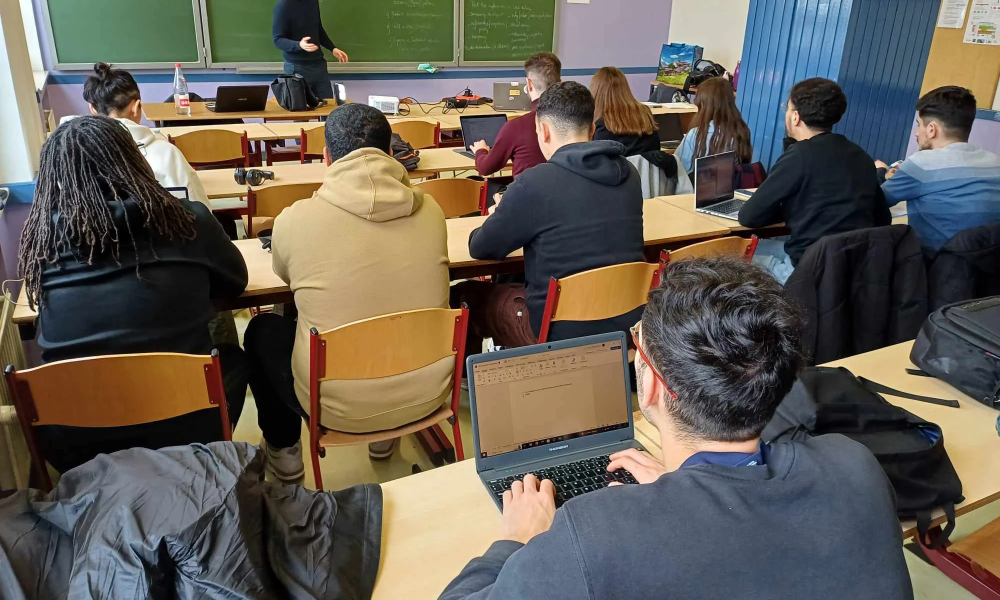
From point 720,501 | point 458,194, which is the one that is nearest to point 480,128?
point 458,194

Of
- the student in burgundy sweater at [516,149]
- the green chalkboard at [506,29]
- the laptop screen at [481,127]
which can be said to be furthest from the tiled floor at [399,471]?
the green chalkboard at [506,29]

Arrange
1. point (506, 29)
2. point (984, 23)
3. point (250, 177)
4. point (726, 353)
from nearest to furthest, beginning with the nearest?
point (726, 353)
point (250, 177)
point (984, 23)
point (506, 29)

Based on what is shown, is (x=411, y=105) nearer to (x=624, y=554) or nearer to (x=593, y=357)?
(x=593, y=357)

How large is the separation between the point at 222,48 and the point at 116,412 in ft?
17.9

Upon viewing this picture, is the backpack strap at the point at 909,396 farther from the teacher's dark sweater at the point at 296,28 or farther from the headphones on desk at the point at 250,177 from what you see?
the teacher's dark sweater at the point at 296,28

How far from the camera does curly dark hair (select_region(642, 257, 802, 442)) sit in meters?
0.87

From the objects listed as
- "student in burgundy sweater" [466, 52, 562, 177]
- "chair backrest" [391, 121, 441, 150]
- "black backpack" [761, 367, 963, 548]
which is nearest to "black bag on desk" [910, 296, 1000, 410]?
"black backpack" [761, 367, 963, 548]

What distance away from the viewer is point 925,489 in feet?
4.29

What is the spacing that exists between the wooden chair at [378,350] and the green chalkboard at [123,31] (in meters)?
5.24

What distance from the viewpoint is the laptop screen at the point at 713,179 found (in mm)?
3283

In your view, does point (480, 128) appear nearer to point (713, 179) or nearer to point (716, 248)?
point (713, 179)

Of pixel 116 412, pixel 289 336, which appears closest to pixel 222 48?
pixel 289 336

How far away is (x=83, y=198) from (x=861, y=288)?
2.44 metres

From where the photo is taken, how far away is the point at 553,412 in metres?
1.33
